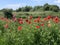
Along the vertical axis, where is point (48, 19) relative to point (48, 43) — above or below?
above

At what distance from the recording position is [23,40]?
7.46 m

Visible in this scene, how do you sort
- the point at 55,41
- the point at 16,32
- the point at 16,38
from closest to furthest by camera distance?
the point at 55,41
the point at 16,38
the point at 16,32

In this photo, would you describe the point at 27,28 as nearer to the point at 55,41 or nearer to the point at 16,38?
the point at 16,38

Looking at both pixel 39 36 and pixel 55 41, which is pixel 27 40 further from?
pixel 55 41

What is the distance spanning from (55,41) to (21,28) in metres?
1.34

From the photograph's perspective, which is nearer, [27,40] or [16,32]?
[27,40]

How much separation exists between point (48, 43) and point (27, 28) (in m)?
0.93

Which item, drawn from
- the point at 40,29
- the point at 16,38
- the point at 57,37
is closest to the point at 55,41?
the point at 57,37

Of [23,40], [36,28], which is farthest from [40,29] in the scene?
[23,40]

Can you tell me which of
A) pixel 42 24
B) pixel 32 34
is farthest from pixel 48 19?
pixel 32 34

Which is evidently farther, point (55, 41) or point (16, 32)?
point (16, 32)

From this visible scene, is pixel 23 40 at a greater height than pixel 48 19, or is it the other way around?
pixel 48 19

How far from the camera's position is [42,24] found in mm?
7648

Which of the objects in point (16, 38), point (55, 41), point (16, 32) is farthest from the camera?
point (16, 32)
